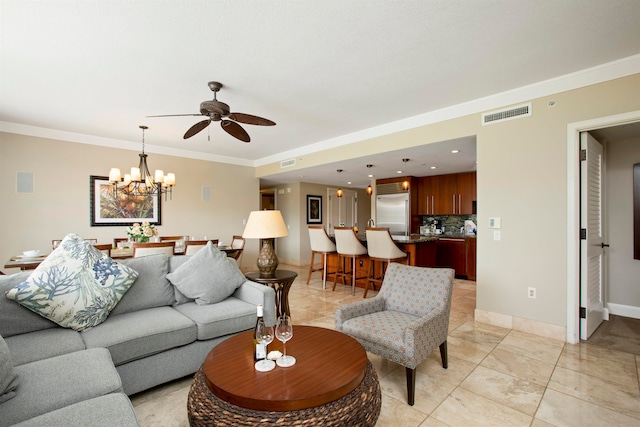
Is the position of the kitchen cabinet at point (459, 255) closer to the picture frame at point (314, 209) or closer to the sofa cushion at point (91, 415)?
the picture frame at point (314, 209)

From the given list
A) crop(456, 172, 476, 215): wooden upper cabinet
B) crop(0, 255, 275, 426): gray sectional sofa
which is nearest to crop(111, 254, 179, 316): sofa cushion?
crop(0, 255, 275, 426): gray sectional sofa

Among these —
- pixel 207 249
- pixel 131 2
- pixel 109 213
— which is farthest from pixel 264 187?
pixel 131 2

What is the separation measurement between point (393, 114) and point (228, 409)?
377cm

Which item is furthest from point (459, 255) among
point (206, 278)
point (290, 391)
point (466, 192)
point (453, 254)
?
point (290, 391)

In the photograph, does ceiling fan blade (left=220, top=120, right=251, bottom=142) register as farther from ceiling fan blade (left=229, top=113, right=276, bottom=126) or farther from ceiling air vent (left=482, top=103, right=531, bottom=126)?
ceiling air vent (left=482, top=103, right=531, bottom=126)

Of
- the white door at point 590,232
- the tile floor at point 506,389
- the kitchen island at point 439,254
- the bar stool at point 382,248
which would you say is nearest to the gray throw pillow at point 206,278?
the tile floor at point 506,389

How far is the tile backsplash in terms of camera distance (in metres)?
7.00

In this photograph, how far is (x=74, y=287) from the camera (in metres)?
2.05

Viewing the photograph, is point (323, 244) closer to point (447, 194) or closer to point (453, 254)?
point (453, 254)

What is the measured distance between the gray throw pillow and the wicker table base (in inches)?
48.1

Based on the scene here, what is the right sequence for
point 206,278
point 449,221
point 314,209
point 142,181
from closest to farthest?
point 206,278 → point 142,181 → point 449,221 → point 314,209

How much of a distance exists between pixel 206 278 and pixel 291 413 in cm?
167

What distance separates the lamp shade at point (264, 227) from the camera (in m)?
2.83

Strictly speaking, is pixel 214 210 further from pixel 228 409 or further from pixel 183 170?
pixel 228 409
